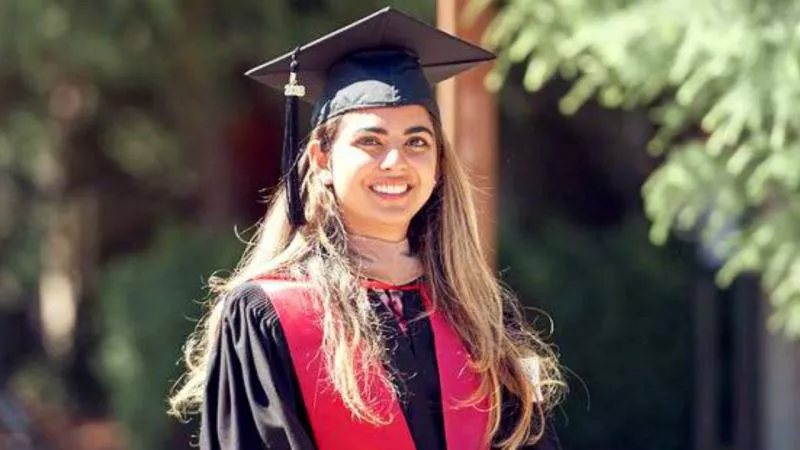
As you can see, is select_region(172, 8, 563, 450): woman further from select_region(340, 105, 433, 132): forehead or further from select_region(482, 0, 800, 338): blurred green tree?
select_region(482, 0, 800, 338): blurred green tree

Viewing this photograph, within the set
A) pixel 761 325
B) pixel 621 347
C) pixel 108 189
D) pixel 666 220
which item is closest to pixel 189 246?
pixel 621 347

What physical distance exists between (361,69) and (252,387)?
711 mm

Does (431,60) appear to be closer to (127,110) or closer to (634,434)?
(634,434)

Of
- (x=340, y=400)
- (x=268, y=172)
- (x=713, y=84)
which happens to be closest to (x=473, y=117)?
(x=713, y=84)

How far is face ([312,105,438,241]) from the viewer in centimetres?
327

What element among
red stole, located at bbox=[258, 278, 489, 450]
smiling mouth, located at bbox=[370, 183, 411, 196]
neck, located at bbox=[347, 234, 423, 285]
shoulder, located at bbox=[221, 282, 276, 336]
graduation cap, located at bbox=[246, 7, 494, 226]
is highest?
graduation cap, located at bbox=[246, 7, 494, 226]

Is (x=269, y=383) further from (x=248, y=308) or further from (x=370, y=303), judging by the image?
(x=370, y=303)

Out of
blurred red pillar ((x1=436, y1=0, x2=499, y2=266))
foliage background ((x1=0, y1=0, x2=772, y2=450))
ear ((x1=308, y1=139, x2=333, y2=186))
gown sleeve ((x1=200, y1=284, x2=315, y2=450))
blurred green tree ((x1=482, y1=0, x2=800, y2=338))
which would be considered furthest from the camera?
foliage background ((x1=0, y1=0, x2=772, y2=450))

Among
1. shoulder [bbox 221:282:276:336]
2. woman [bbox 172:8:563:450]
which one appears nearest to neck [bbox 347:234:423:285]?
woman [bbox 172:8:563:450]

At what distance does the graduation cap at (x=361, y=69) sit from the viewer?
3.39 m

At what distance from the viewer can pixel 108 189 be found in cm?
1334

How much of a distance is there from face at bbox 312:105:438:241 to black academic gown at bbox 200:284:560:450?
0.17 metres

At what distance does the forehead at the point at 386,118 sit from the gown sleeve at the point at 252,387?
381mm

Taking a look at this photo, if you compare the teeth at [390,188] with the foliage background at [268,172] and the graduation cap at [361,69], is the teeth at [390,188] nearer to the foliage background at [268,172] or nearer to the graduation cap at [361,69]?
the graduation cap at [361,69]
